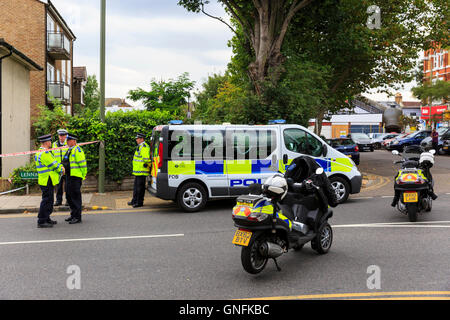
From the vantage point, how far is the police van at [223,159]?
10.1m

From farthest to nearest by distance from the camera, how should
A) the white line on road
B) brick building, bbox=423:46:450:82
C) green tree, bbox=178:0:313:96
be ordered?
brick building, bbox=423:46:450:82
green tree, bbox=178:0:313:96
the white line on road

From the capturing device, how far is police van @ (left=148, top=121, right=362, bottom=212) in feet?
33.3

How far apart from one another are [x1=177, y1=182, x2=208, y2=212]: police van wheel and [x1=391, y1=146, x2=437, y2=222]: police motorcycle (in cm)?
409

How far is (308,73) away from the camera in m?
17.1

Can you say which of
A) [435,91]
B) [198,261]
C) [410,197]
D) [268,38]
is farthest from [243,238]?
[435,91]

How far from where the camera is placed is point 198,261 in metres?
6.07

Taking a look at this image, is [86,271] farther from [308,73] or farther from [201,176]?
[308,73]

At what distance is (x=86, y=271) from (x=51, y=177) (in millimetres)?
3548

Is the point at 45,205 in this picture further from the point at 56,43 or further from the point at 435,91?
the point at 435,91

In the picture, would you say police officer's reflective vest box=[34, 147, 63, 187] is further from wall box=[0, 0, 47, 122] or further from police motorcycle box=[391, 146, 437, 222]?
wall box=[0, 0, 47, 122]

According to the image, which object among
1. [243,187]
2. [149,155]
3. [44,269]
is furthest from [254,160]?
[44,269]

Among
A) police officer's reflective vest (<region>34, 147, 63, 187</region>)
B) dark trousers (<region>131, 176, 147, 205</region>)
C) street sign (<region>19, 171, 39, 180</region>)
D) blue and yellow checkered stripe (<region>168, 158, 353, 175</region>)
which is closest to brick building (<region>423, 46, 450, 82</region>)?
blue and yellow checkered stripe (<region>168, 158, 353, 175</region>)

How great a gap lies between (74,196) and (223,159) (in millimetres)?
3295

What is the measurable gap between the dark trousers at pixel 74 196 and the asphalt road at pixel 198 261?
301 mm
